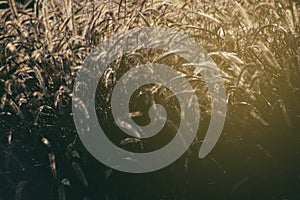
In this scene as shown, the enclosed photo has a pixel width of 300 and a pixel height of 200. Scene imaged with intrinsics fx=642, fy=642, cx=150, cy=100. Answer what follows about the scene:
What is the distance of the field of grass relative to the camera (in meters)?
2.98

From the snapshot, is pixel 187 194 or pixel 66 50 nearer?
pixel 187 194

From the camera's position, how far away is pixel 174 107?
3221mm

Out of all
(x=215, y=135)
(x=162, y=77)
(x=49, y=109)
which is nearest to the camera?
(x=215, y=135)

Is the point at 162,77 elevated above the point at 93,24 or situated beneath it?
situated beneath

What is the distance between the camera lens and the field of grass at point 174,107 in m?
2.98

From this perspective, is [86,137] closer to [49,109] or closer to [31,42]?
[49,109]

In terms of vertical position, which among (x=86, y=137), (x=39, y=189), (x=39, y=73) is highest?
(x=39, y=73)

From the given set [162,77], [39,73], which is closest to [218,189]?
[162,77]

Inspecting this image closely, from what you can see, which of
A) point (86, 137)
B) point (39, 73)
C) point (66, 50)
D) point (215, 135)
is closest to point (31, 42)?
point (66, 50)

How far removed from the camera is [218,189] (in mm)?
3129

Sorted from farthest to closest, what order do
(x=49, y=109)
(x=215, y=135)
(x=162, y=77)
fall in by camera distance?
(x=49, y=109), (x=162, y=77), (x=215, y=135)

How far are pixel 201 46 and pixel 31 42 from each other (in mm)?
980

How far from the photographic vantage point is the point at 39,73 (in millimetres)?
3180

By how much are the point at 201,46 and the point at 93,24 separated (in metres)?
0.60
